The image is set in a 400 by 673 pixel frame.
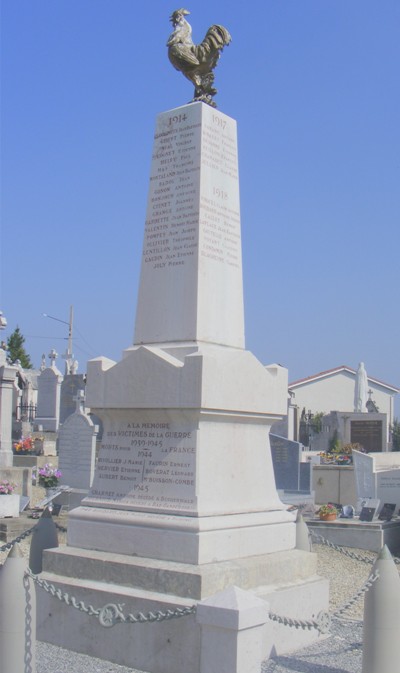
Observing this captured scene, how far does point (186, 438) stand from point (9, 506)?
24.2 ft

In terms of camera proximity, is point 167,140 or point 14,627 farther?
point 167,140

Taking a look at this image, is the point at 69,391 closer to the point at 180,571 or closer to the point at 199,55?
the point at 199,55

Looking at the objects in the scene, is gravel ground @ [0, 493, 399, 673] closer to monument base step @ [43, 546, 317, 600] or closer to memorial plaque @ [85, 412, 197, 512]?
monument base step @ [43, 546, 317, 600]

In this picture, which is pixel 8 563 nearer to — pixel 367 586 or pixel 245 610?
pixel 245 610

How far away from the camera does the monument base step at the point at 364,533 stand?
11.6m

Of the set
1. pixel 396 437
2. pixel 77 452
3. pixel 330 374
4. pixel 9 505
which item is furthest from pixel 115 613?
pixel 330 374

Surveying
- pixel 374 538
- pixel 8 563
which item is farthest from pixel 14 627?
pixel 374 538

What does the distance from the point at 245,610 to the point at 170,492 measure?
158 centimetres

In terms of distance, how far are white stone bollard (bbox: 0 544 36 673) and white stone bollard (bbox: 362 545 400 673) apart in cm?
199

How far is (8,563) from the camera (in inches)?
179

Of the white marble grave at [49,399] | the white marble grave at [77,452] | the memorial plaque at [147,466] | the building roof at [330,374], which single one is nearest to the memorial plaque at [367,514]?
the white marble grave at [77,452]

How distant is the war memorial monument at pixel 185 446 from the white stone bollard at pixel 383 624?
26.8 inches

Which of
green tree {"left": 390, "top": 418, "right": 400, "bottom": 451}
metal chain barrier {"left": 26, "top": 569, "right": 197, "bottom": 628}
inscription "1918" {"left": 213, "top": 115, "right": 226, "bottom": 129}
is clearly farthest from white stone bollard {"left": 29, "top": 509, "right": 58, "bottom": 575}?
green tree {"left": 390, "top": 418, "right": 400, "bottom": 451}

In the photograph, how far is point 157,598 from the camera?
4.91 meters
